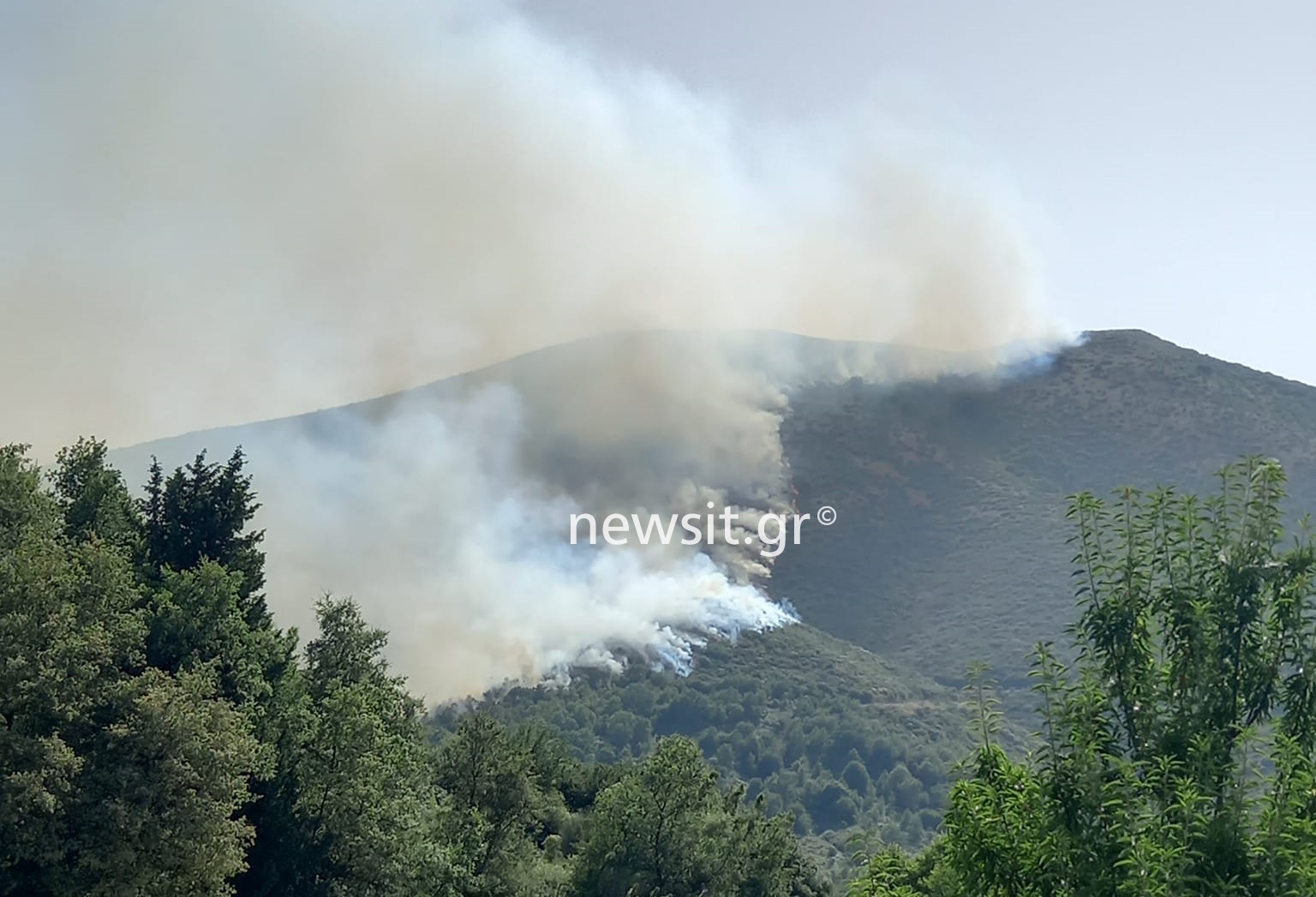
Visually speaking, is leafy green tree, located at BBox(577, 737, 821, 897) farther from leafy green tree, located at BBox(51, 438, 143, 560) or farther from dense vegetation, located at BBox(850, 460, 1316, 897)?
dense vegetation, located at BBox(850, 460, 1316, 897)

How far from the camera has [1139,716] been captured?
60.6ft

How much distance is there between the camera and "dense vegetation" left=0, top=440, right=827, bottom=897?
120 feet

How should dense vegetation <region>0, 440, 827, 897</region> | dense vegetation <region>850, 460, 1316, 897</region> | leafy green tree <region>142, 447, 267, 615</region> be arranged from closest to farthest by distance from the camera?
dense vegetation <region>850, 460, 1316, 897</region>, dense vegetation <region>0, 440, 827, 897</region>, leafy green tree <region>142, 447, 267, 615</region>

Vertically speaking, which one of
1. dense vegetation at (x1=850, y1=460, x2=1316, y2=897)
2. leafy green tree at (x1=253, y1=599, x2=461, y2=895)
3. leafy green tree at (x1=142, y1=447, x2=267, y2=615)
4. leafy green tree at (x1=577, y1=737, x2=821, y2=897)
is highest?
leafy green tree at (x1=142, y1=447, x2=267, y2=615)

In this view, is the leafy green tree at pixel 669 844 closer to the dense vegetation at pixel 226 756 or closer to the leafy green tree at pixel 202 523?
the dense vegetation at pixel 226 756

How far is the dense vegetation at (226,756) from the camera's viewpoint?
1443 inches

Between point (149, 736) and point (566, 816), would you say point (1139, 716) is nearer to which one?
point (149, 736)

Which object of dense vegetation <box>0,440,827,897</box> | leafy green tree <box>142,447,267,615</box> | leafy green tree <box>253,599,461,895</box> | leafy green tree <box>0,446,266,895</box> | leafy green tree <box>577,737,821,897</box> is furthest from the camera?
leafy green tree <box>577,737,821,897</box>

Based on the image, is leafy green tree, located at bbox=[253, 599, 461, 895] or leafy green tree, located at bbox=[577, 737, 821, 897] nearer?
leafy green tree, located at bbox=[253, 599, 461, 895]

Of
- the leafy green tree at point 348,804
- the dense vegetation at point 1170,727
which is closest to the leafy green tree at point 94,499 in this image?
the leafy green tree at point 348,804

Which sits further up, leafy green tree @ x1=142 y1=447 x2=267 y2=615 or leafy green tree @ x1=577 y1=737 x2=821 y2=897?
leafy green tree @ x1=142 y1=447 x2=267 y2=615

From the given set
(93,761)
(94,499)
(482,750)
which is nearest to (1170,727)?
(93,761)

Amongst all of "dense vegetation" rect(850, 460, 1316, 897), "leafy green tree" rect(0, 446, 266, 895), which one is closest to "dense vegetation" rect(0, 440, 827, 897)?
"leafy green tree" rect(0, 446, 266, 895)

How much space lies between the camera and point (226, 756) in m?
38.5
